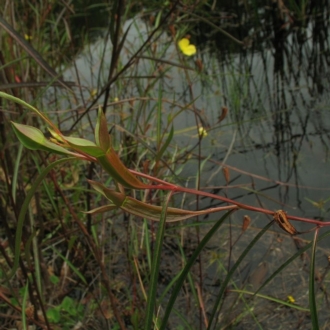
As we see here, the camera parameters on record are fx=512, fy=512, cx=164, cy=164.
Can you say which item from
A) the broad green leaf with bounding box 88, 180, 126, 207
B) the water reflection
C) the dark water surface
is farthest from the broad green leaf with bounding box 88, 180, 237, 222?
the water reflection

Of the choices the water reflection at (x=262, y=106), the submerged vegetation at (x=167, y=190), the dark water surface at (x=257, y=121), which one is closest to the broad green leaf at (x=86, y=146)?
the submerged vegetation at (x=167, y=190)

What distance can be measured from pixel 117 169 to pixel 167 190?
675 mm

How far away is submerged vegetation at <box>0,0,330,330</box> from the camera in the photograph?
42cm

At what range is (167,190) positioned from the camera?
3.36 feet

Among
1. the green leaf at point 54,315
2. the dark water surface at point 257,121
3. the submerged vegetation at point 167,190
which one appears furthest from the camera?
the dark water surface at point 257,121

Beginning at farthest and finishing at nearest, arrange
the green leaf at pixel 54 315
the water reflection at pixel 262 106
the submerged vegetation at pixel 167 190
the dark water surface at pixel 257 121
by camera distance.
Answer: the water reflection at pixel 262 106 < the dark water surface at pixel 257 121 < the green leaf at pixel 54 315 < the submerged vegetation at pixel 167 190

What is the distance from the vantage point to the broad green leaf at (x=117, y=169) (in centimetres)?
34

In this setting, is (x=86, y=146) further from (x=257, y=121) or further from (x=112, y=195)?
(x=257, y=121)

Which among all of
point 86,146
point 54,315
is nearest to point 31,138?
point 86,146

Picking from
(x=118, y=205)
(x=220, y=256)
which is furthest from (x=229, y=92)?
(x=118, y=205)

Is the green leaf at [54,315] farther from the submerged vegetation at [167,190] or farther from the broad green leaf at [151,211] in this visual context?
the broad green leaf at [151,211]

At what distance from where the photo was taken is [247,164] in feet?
5.59

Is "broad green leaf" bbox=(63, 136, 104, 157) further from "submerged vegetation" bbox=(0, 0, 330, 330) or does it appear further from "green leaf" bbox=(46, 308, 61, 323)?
"green leaf" bbox=(46, 308, 61, 323)

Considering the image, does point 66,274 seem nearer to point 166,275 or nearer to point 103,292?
point 103,292
